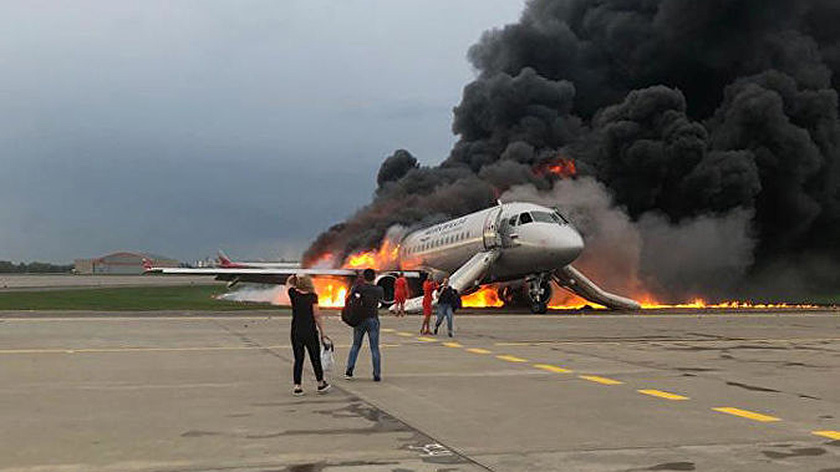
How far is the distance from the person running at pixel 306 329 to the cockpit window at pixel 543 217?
70.8 ft

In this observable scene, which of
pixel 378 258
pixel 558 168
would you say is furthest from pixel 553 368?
pixel 558 168

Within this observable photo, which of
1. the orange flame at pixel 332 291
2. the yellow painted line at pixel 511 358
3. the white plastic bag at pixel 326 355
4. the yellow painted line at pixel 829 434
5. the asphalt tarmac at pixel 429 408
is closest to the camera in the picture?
the asphalt tarmac at pixel 429 408

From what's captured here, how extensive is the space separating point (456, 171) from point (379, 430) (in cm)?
4665

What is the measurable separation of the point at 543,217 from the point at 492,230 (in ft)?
6.65

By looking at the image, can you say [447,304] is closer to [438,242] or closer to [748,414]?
[748,414]

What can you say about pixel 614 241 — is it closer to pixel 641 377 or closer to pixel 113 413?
pixel 641 377

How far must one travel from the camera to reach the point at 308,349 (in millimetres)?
11039

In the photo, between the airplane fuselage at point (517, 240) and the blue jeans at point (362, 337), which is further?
the airplane fuselage at point (517, 240)

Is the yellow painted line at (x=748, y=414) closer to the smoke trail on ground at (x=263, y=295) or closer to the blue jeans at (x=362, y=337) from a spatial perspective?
the blue jeans at (x=362, y=337)

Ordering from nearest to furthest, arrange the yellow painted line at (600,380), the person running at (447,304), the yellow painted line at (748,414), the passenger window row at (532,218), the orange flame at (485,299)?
the yellow painted line at (748,414) → the yellow painted line at (600,380) → the person running at (447,304) → the passenger window row at (532,218) → the orange flame at (485,299)

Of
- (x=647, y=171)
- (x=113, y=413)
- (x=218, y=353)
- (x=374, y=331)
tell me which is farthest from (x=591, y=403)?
(x=647, y=171)

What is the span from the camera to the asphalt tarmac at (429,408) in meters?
7.06

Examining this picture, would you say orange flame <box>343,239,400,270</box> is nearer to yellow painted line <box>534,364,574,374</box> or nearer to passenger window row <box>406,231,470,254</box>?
passenger window row <box>406,231,470,254</box>

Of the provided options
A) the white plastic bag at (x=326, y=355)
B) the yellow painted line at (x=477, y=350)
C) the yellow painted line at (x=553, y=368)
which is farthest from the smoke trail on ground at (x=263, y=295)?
the white plastic bag at (x=326, y=355)
